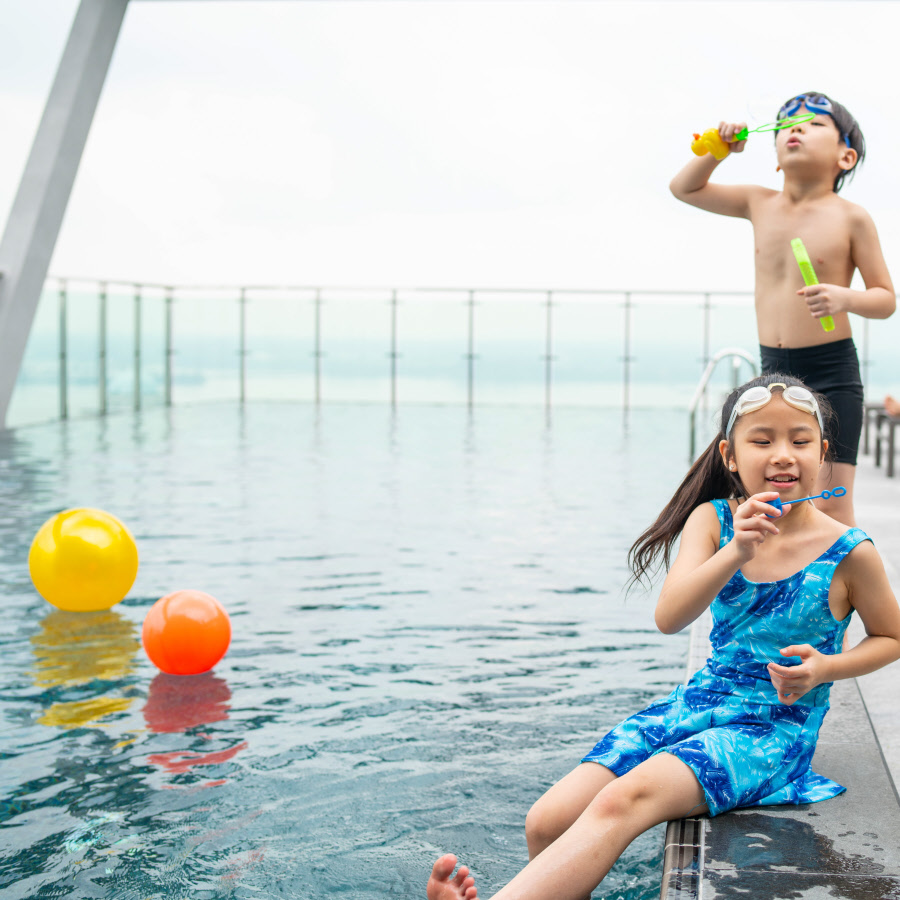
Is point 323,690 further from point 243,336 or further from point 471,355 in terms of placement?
point 243,336

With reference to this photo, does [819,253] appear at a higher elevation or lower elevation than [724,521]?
higher

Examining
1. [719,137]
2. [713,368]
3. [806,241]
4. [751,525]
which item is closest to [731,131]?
[719,137]

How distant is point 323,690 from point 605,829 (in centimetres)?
155

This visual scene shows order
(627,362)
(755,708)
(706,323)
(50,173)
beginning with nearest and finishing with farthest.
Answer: (755,708) < (50,173) < (706,323) < (627,362)

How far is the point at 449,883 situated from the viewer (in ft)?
5.16

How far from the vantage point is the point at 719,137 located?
105 inches

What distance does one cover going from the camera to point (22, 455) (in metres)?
8.76

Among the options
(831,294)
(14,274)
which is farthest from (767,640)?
(14,274)

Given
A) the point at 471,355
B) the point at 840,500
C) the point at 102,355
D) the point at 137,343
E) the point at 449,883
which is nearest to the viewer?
the point at 449,883

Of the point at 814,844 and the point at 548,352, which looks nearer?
the point at 814,844

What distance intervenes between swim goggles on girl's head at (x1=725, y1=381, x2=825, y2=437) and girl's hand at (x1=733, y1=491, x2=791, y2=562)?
0.21 meters

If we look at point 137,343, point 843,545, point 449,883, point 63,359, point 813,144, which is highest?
point 137,343

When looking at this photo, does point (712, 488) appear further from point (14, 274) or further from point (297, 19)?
point (297, 19)

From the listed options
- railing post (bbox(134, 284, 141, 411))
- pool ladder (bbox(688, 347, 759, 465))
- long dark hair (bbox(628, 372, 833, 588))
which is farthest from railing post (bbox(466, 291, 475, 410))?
long dark hair (bbox(628, 372, 833, 588))
